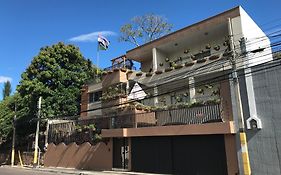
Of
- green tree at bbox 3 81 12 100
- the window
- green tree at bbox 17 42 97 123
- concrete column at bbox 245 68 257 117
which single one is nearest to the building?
concrete column at bbox 245 68 257 117

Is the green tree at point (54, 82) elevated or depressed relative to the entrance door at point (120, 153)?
elevated

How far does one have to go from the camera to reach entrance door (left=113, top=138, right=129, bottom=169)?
20500 millimetres

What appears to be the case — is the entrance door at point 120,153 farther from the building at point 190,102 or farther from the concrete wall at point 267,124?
the concrete wall at point 267,124

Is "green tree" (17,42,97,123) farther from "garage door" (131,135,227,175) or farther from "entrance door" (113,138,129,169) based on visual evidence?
"garage door" (131,135,227,175)

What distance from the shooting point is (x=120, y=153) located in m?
20.9

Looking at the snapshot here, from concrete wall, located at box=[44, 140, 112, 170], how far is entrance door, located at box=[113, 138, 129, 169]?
391mm

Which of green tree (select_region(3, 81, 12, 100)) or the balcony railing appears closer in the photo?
the balcony railing

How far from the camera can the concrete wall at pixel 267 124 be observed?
13547 millimetres

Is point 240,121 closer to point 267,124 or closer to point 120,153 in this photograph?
point 267,124

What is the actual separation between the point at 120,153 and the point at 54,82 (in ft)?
48.2

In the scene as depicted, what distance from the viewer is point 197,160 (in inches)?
639

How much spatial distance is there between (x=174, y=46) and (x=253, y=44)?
268 inches

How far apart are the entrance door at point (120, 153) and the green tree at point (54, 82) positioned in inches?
450

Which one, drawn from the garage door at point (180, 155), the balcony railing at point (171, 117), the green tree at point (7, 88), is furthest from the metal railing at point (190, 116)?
the green tree at point (7, 88)
